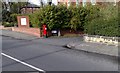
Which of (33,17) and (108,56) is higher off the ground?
(33,17)

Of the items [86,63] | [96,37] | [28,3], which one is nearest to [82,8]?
[96,37]

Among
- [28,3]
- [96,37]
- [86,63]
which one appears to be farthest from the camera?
[28,3]

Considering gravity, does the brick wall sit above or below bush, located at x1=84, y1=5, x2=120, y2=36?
below

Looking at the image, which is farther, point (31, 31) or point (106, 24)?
point (31, 31)

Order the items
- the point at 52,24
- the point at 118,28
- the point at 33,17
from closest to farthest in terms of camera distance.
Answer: the point at 118,28 < the point at 52,24 < the point at 33,17

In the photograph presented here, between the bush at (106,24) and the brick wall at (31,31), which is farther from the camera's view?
the brick wall at (31,31)

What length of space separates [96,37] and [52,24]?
6.97 m

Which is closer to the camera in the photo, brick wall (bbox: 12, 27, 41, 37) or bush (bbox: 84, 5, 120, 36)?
bush (bbox: 84, 5, 120, 36)

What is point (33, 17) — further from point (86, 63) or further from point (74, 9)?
point (86, 63)

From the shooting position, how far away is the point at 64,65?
38.0 ft

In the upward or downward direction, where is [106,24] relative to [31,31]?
upward

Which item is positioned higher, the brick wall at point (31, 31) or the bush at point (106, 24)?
the bush at point (106, 24)

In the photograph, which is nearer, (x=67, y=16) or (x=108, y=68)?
(x=108, y=68)

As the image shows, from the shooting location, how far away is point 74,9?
26359mm
